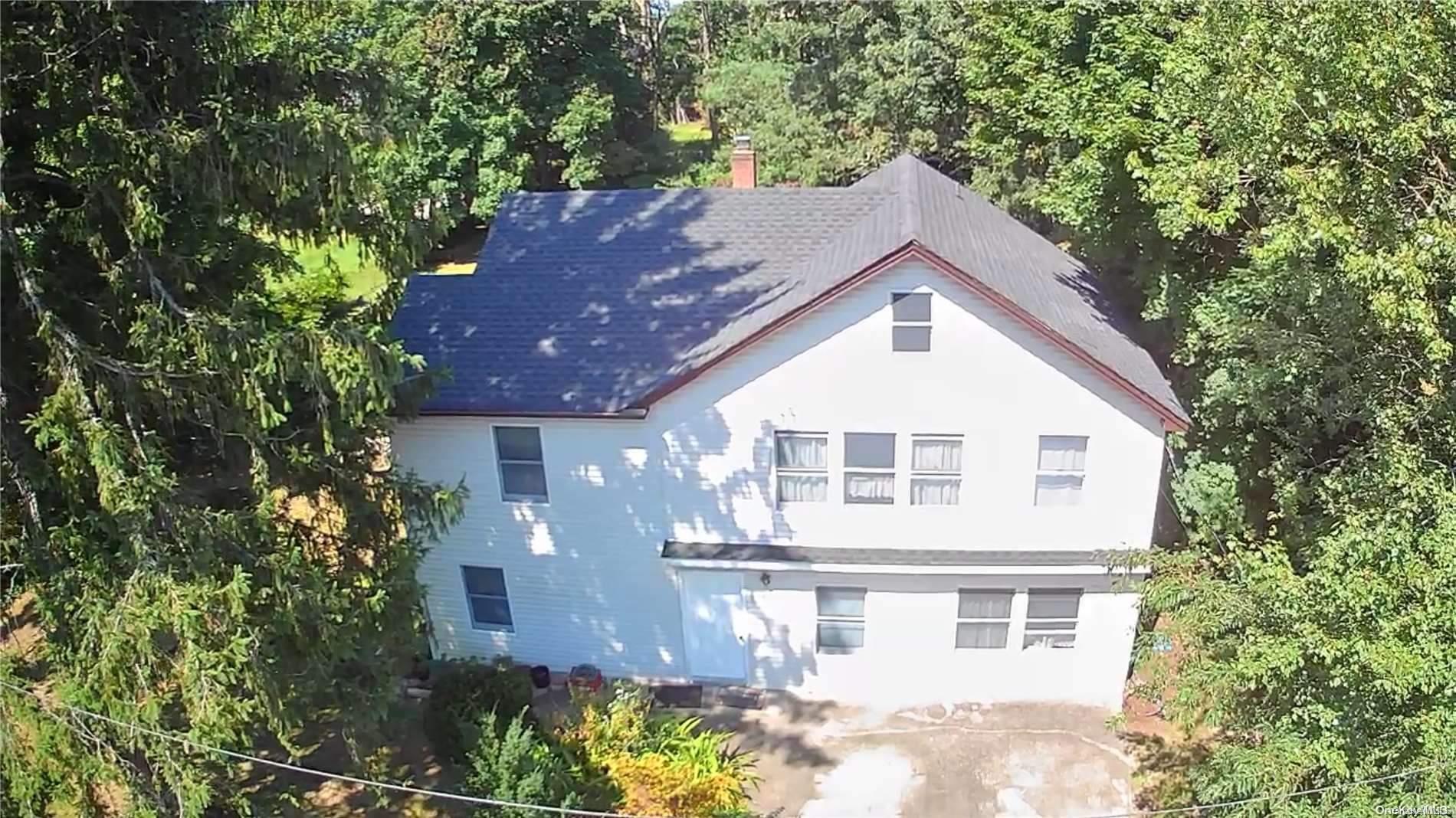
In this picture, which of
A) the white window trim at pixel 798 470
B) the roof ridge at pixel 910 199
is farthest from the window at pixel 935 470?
the roof ridge at pixel 910 199

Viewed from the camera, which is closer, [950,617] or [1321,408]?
[1321,408]

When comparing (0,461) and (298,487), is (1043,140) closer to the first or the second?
(298,487)

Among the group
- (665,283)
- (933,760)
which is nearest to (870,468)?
(933,760)

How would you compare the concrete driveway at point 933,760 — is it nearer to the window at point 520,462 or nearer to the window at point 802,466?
the window at point 802,466

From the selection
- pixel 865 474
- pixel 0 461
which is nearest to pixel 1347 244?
pixel 865 474

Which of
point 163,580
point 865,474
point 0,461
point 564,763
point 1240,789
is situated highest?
point 0,461

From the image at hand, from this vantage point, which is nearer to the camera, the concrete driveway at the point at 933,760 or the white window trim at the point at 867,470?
the concrete driveway at the point at 933,760
